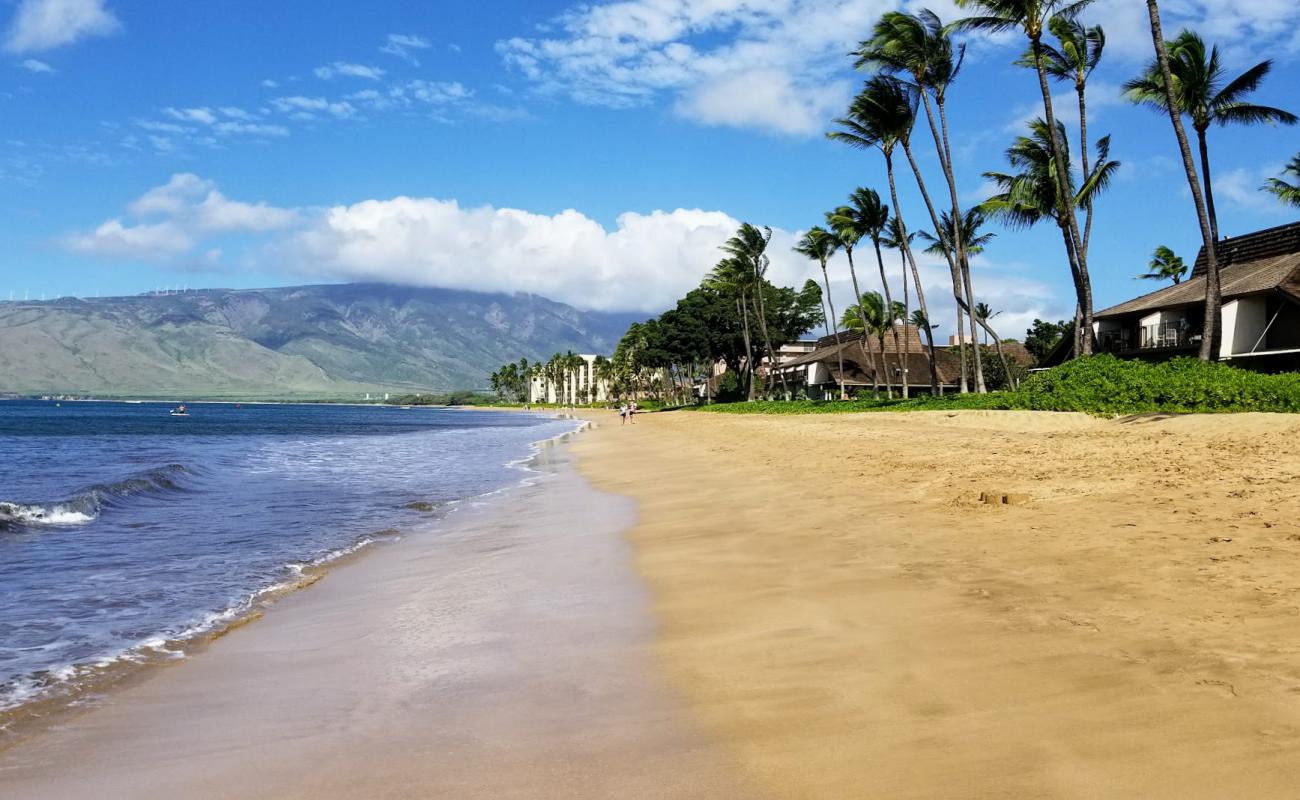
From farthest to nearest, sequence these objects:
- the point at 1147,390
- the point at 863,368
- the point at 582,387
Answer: the point at 582,387
the point at 863,368
the point at 1147,390

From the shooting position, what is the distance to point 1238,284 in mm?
37188

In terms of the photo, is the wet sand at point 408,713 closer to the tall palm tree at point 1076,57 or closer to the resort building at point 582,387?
the tall palm tree at point 1076,57

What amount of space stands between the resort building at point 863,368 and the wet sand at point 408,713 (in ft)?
204

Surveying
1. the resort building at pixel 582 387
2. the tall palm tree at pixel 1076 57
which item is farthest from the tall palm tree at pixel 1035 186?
the resort building at pixel 582 387

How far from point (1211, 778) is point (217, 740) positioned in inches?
165

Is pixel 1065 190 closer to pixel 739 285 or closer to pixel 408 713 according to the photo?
pixel 408 713

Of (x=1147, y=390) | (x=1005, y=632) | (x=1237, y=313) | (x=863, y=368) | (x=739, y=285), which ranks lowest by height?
(x=1005, y=632)

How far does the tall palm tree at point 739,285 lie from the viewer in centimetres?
7350

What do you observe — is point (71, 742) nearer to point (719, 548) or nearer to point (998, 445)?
point (719, 548)

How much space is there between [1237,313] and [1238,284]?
141 centimetres

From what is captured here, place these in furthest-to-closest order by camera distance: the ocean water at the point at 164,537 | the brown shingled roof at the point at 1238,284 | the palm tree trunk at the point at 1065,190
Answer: the brown shingled roof at the point at 1238,284 → the palm tree trunk at the point at 1065,190 → the ocean water at the point at 164,537

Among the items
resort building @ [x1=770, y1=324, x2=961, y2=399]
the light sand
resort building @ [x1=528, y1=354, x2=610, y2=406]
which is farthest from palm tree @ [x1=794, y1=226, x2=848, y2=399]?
resort building @ [x1=528, y1=354, x2=610, y2=406]

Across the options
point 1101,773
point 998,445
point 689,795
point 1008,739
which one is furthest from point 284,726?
point 998,445

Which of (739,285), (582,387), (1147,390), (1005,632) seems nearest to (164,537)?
(1005,632)
